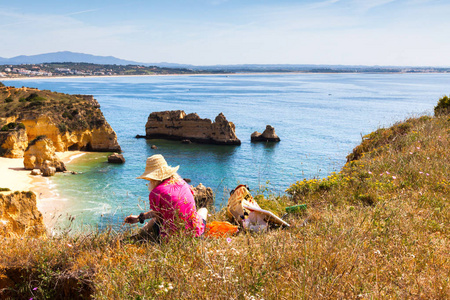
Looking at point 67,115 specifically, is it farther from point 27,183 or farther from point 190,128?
point 190,128

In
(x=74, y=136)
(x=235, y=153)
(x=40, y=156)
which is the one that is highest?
(x=74, y=136)

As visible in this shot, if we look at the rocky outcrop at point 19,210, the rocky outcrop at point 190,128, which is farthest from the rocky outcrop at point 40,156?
the rocky outcrop at point 190,128

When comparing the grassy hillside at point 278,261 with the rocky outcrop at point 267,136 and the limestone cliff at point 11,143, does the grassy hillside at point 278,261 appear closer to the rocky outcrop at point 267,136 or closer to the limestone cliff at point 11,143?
the limestone cliff at point 11,143

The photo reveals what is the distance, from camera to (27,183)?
34.1 m

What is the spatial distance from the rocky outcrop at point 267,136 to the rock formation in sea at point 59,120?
2366 centimetres

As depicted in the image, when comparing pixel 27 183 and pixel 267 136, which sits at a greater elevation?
pixel 267 136

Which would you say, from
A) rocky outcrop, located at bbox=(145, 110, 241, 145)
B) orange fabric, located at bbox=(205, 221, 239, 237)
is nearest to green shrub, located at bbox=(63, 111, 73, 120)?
rocky outcrop, located at bbox=(145, 110, 241, 145)

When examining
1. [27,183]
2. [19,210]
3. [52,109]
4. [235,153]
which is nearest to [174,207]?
[19,210]

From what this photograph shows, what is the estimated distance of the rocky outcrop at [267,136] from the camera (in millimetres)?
60544

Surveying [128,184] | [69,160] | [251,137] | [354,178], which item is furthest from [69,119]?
[354,178]

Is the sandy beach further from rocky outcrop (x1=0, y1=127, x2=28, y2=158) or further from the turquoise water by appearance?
rocky outcrop (x1=0, y1=127, x2=28, y2=158)

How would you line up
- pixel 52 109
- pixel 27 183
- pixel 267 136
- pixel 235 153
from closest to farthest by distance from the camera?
pixel 27 183
pixel 52 109
pixel 235 153
pixel 267 136

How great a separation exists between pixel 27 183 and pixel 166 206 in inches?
1371

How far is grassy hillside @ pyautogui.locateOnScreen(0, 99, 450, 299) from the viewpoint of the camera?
2982 millimetres
